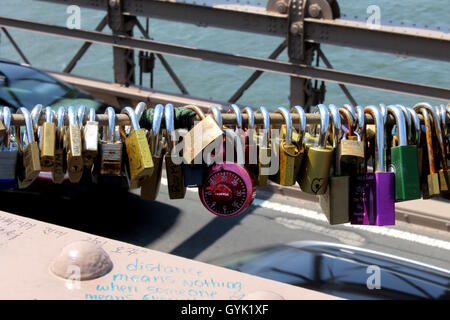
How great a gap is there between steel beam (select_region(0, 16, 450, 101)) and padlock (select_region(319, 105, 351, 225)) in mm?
5758

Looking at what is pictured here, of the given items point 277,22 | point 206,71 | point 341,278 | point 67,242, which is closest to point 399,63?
point 206,71

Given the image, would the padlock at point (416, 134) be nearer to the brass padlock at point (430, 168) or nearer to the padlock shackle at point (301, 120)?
the brass padlock at point (430, 168)

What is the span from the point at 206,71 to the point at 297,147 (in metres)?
19.8

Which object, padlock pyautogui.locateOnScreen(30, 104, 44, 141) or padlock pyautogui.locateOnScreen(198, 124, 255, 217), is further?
padlock pyautogui.locateOnScreen(198, 124, 255, 217)

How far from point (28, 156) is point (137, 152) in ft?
1.33

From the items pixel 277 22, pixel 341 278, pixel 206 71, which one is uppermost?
pixel 277 22

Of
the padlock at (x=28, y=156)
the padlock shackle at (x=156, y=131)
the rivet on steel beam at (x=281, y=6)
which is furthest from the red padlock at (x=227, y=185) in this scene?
the rivet on steel beam at (x=281, y=6)

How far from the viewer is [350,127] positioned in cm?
311

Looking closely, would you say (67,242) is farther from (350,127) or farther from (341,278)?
(341,278)

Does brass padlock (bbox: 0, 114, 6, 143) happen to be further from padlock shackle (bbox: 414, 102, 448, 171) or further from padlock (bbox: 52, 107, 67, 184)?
padlock shackle (bbox: 414, 102, 448, 171)

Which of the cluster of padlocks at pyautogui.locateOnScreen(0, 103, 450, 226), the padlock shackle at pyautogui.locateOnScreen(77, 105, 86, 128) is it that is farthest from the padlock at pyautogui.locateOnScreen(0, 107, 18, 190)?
the padlock shackle at pyautogui.locateOnScreen(77, 105, 86, 128)

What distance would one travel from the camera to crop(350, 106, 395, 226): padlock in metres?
3.14

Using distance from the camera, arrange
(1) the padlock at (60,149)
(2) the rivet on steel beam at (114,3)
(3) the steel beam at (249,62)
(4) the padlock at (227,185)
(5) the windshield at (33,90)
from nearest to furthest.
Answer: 1. (1) the padlock at (60,149)
2. (4) the padlock at (227,185)
3. (5) the windshield at (33,90)
4. (3) the steel beam at (249,62)
5. (2) the rivet on steel beam at (114,3)

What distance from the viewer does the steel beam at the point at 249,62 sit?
8.80 meters
